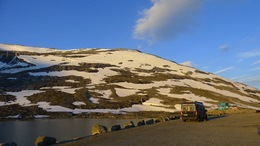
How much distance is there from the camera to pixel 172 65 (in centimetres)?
19350

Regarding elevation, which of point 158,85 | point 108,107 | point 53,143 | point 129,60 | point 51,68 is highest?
point 129,60

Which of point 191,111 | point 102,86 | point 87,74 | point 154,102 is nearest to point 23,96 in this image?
point 102,86

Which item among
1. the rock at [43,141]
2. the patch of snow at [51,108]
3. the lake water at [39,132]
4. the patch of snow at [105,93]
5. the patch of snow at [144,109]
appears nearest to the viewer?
the rock at [43,141]

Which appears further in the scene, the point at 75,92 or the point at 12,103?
the point at 75,92

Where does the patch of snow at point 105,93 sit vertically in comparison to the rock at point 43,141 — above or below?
above

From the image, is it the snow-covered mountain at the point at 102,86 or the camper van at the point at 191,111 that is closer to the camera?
the camper van at the point at 191,111

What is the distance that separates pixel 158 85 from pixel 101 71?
115 ft

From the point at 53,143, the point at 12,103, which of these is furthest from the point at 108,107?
the point at 53,143

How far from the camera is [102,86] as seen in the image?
5064 inches

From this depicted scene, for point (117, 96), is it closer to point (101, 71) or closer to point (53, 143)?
point (101, 71)

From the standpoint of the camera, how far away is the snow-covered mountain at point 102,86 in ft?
336

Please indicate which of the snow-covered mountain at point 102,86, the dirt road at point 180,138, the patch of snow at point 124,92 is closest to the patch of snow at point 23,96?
the snow-covered mountain at point 102,86

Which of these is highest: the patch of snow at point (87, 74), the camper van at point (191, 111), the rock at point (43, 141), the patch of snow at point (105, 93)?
the patch of snow at point (87, 74)

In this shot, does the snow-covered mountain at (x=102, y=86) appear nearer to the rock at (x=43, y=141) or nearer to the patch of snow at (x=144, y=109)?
the patch of snow at (x=144, y=109)
